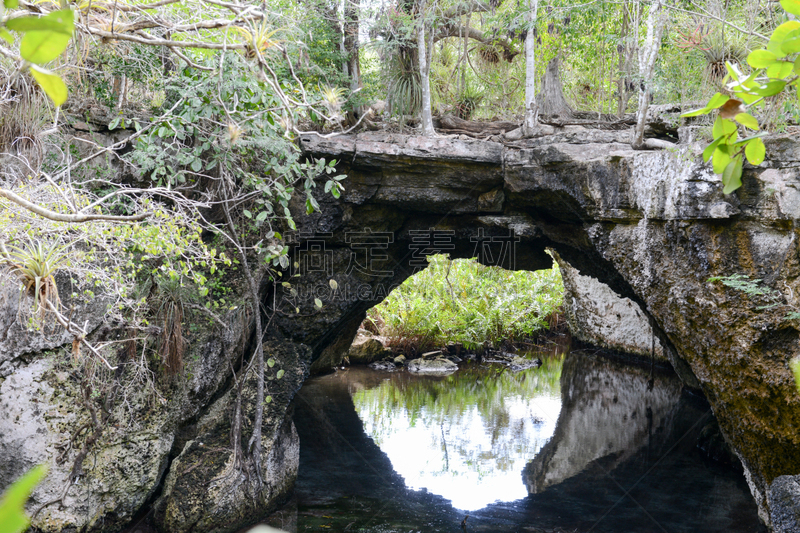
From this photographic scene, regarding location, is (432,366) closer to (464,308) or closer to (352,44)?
(464,308)

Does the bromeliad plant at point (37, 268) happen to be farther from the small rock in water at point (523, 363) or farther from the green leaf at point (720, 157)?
the small rock in water at point (523, 363)

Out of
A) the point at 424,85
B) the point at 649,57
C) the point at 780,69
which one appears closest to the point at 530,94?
the point at 424,85

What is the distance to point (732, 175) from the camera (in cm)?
101

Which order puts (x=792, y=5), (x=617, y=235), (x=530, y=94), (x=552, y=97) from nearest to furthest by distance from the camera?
(x=792, y=5) → (x=617, y=235) → (x=530, y=94) → (x=552, y=97)

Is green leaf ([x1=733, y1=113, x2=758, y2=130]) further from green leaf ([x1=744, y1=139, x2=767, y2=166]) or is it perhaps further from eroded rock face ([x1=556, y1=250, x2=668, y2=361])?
eroded rock face ([x1=556, y1=250, x2=668, y2=361])

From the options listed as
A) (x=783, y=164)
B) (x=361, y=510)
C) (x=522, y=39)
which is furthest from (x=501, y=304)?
(x=783, y=164)

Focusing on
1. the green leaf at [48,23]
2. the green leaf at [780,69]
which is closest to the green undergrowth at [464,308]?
the green leaf at [780,69]

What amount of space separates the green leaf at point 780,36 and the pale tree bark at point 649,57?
4.11 meters

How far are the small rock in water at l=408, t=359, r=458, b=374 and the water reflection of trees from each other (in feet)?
0.89

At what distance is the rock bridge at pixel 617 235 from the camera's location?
159 inches

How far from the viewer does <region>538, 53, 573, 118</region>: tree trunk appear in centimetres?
668

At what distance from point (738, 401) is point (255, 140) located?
13.9 feet

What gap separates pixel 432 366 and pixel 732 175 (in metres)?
10.1

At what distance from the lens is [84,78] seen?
5.03 m
